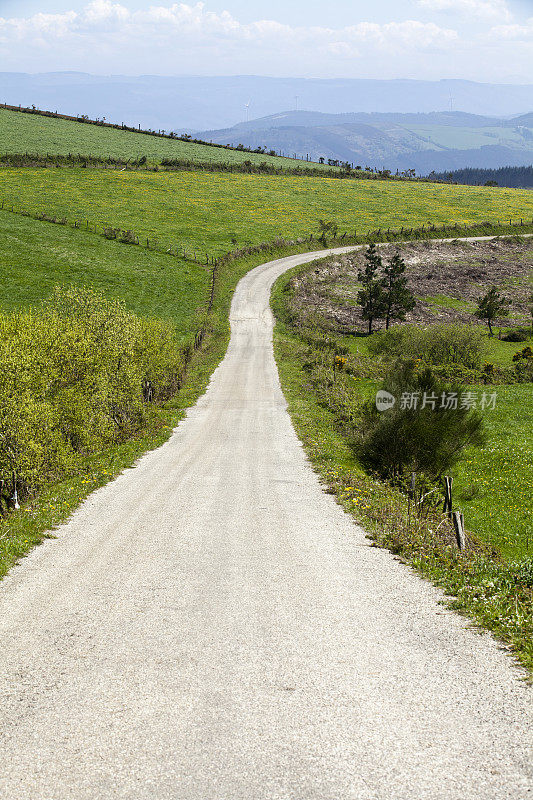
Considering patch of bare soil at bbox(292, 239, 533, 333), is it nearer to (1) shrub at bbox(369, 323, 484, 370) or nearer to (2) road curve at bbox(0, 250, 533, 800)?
(1) shrub at bbox(369, 323, 484, 370)

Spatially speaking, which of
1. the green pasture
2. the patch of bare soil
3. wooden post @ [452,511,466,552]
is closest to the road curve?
wooden post @ [452,511,466,552]

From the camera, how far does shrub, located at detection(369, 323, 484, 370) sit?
49844 millimetres

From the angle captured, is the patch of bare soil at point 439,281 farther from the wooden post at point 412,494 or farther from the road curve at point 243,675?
the road curve at point 243,675

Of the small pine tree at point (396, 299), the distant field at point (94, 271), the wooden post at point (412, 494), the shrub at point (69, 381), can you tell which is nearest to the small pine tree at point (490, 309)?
the small pine tree at point (396, 299)

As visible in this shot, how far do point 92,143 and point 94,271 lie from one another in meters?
78.8

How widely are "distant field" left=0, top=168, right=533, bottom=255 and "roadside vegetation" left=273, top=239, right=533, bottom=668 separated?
92.5 feet

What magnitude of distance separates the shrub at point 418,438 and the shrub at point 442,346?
27.0 metres

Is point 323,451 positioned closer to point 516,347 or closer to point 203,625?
point 203,625

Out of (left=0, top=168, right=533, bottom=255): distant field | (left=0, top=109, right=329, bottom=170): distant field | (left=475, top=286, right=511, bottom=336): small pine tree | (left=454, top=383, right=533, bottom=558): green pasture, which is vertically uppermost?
(left=0, top=109, right=329, bottom=170): distant field

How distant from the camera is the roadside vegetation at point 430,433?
1278cm

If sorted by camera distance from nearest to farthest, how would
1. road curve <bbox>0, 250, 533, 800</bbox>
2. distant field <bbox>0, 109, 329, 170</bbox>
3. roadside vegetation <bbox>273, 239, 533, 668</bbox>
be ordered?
1. road curve <bbox>0, 250, 533, 800</bbox>
2. roadside vegetation <bbox>273, 239, 533, 668</bbox>
3. distant field <bbox>0, 109, 329, 170</bbox>

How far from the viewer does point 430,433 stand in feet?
69.8

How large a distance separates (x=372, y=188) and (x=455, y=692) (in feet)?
466

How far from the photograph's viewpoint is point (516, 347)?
6053 cm
